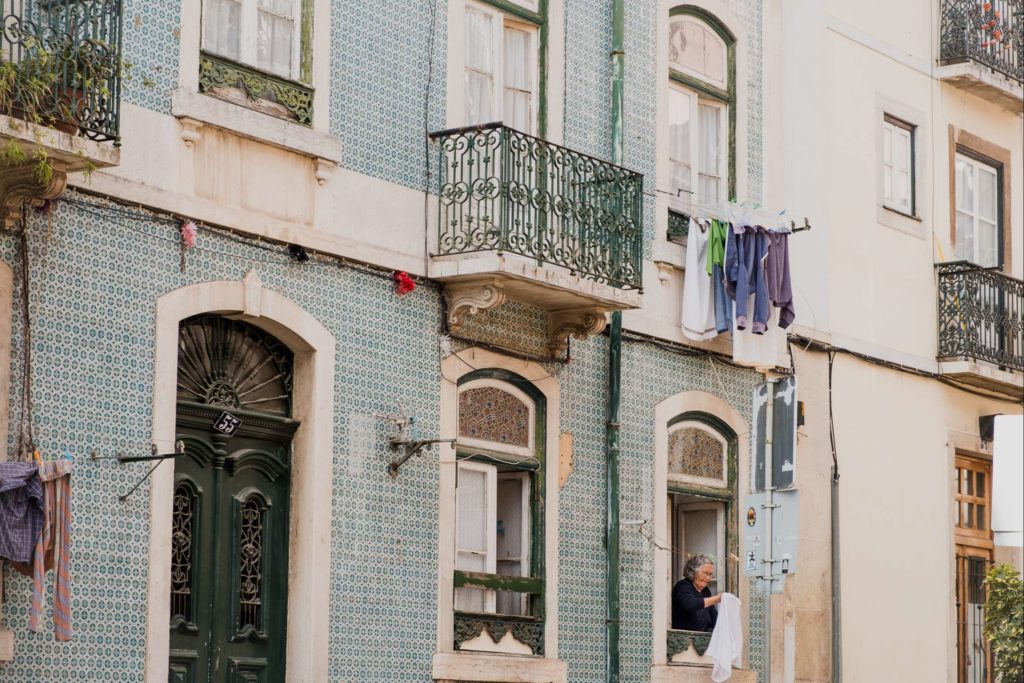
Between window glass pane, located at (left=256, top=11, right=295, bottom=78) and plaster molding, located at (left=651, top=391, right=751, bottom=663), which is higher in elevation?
window glass pane, located at (left=256, top=11, right=295, bottom=78)

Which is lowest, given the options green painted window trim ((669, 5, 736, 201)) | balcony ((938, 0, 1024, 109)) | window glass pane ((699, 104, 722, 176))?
window glass pane ((699, 104, 722, 176))

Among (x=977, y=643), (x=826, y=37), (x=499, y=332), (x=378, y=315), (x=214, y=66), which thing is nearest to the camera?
(x=214, y=66)

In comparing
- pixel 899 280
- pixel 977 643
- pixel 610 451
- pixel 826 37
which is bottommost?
pixel 977 643

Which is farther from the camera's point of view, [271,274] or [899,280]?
[899,280]

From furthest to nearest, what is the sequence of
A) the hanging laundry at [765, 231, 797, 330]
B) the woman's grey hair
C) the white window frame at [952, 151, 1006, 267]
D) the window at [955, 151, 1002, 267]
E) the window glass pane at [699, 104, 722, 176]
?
the window at [955, 151, 1002, 267] < the white window frame at [952, 151, 1006, 267] < the window glass pane at [699, 104, 722, 176] < the hanging laundry at [765, 231, 797, 330] < the woman's grey hair

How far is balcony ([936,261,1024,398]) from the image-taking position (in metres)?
21.3

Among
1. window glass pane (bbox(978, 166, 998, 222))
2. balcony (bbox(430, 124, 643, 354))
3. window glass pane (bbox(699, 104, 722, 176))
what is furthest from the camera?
window glass pane (bbox(978, 166, 998, 222))

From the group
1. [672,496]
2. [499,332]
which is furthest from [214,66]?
[672,496]

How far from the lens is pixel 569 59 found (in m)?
17.7

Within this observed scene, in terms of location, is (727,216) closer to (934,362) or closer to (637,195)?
→ (637,195)

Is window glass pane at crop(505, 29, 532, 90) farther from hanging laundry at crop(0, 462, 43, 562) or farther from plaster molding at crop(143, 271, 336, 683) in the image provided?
hanging laundry at crop(0, 462, 43, 562)

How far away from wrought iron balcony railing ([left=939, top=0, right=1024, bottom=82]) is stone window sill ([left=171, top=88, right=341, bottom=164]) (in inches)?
356

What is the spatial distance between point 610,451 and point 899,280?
4847 millimetres

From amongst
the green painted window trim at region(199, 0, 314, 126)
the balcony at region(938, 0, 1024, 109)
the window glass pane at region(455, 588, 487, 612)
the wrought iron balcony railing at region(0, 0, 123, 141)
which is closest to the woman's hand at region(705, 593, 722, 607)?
the window glass pane at region(455, 588, 487, 612)
